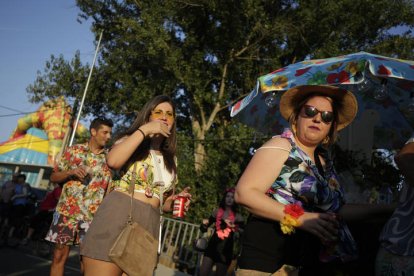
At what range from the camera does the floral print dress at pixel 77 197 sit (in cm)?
411

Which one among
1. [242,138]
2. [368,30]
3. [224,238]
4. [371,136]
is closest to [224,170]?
[242,138]

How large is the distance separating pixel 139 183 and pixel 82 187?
6.33 feet

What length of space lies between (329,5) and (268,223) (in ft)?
46.1

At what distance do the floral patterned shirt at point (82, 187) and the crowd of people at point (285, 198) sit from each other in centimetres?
155

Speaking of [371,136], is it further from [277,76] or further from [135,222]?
[135,222]

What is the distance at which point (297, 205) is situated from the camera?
5.93ft

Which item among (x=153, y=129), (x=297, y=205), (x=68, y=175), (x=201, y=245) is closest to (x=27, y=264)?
(x=201, y=245)

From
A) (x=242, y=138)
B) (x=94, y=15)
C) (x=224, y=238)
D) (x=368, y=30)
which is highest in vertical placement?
(x=368, y=30)

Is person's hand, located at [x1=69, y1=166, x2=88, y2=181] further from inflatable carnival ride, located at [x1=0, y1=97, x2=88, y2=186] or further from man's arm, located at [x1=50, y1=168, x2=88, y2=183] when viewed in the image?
inflatable carnival ride, located at [x1=0, y1=97, x2=88, y2=186]

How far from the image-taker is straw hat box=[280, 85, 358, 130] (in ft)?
7.43

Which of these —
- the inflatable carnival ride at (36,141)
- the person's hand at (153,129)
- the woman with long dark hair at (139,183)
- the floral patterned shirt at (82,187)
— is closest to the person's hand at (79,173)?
the floral patterned shirt at (82,187)

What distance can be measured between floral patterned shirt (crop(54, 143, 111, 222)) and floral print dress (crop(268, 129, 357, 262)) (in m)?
2.64

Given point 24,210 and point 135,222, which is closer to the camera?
point 135,222

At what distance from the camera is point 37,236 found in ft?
30.7
